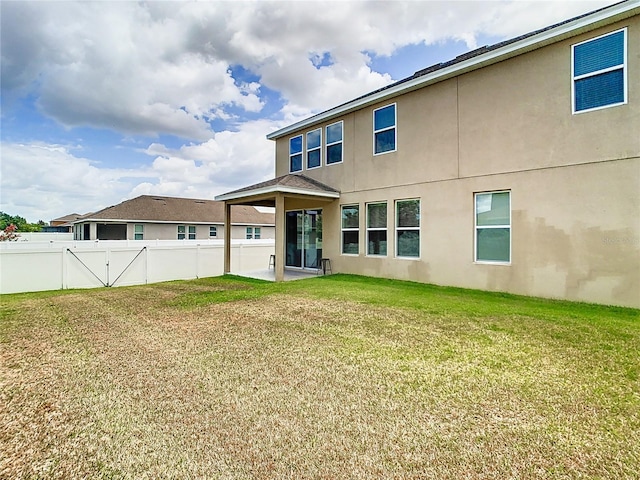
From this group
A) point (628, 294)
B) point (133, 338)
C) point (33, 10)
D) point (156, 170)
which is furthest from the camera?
point (156, 170)

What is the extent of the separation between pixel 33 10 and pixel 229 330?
33.5 ft

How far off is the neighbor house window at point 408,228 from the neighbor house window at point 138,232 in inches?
828

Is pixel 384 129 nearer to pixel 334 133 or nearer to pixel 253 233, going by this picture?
pixel 334 133

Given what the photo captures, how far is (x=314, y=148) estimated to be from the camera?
1394 centimetres

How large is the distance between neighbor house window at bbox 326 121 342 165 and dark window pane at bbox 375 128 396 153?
5.74 feet

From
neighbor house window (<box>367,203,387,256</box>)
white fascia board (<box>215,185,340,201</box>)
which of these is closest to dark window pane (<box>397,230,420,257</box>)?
neighbor house window (<box>367,203,387,256</box>)

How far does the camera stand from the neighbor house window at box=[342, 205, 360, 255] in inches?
483

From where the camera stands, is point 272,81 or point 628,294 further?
point 272,81

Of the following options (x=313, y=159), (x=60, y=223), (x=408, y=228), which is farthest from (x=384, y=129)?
(x=60, y=223)

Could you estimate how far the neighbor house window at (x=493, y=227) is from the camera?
28.2 feet

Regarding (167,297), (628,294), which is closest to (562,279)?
(628,294)

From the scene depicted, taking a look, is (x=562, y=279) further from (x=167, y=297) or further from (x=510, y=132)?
(x=167, y=297)

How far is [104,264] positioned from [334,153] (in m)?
9.53

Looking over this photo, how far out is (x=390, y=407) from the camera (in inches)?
124
